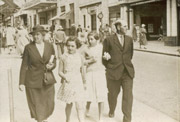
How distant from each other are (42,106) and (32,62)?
562 mm

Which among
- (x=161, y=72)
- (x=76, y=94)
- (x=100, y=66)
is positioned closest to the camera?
(x=76, y=94)

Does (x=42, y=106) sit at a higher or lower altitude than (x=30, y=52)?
lower

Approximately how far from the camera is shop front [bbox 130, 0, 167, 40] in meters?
22.4

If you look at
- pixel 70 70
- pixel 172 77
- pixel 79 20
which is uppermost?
pixel 79 20

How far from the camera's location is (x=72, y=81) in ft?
13.1

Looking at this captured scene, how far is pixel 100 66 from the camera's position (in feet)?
14.6

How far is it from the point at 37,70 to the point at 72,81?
44 cm

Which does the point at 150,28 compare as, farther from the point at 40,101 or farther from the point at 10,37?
the point at 40,101

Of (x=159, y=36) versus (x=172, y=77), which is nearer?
(x=172, y=77)

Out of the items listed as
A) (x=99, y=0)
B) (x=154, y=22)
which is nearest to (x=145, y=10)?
(x=154, y=22)

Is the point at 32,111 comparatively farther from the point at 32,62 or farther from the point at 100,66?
the point at 100,66

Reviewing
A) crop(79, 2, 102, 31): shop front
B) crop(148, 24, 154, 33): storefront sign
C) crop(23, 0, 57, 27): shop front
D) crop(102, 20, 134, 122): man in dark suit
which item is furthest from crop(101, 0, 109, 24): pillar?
crop(102, 20, 134, 122): man in dark suit

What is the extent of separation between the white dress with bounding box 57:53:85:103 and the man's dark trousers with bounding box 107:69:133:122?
0.55 m

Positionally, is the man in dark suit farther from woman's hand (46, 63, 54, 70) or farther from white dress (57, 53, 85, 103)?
woman's hand (46, 63, 54, 70)
